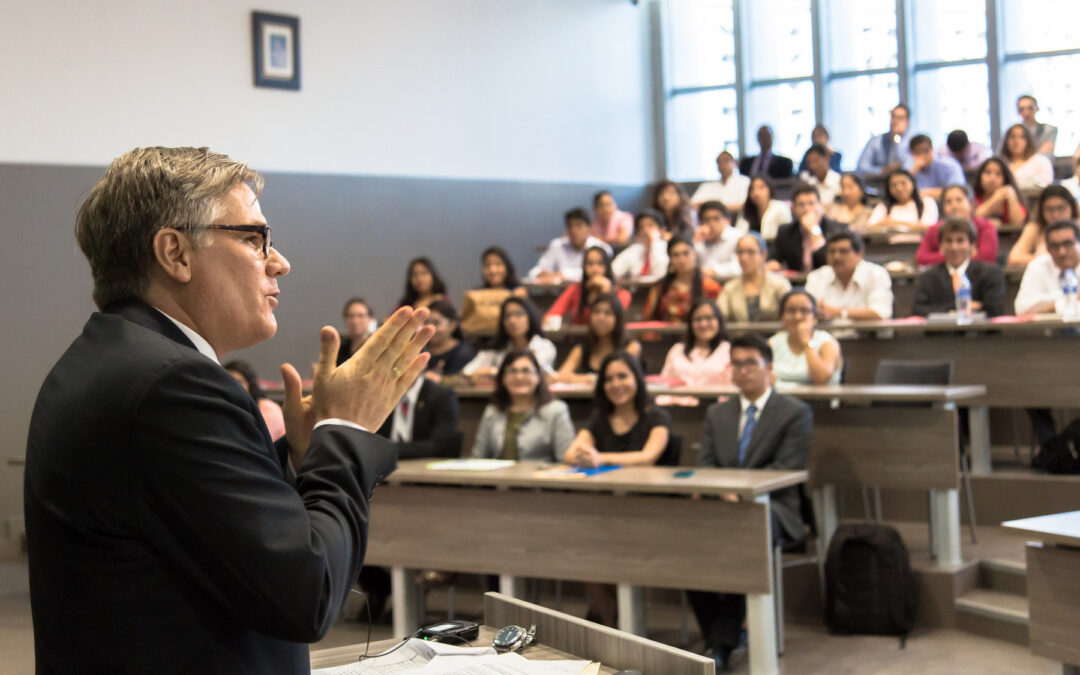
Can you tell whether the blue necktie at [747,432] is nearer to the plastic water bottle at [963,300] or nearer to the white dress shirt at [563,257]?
the plastic water bottle at [963,300]

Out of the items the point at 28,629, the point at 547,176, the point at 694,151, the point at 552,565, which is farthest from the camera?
the point at 694,151

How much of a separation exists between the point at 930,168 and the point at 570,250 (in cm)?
279

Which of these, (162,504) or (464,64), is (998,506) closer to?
(162,504)

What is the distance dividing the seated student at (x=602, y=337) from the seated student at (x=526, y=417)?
80cm

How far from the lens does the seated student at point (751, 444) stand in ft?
13.2

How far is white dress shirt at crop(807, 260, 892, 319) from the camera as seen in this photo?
620 centimetres

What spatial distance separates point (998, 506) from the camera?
5.05 m

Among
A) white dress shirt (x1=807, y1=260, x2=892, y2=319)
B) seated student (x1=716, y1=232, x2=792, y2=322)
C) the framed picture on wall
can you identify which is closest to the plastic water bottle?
white dress shirt (x1=807, y1=260, x2=892, y2=319)

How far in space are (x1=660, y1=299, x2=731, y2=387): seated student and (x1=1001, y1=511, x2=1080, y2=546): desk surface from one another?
9.06ft

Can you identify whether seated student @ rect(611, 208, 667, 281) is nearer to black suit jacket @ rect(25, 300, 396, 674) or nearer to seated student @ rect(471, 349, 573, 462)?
seated student @ rect(471, 349, 573, 462)

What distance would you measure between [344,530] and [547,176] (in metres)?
8.55

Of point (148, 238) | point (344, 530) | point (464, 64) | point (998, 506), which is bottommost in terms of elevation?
point (998, 506)

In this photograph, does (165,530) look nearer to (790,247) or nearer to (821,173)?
(790,247)

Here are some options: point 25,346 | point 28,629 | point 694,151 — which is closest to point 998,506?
point 28,629
